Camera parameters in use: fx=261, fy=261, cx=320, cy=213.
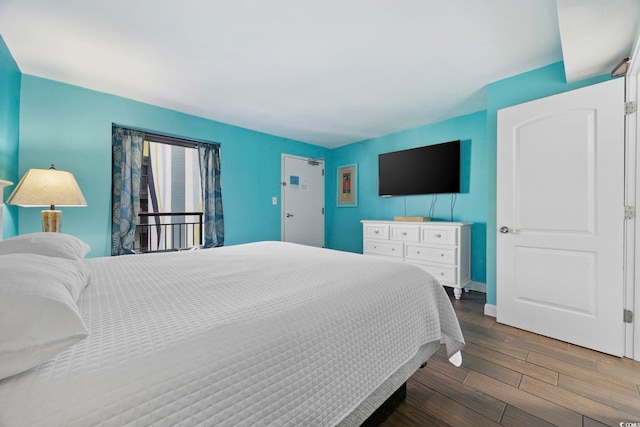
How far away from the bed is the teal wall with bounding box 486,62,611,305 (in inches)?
61.7

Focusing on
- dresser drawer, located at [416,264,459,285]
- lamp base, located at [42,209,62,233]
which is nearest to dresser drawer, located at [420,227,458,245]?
dresser drawer, located at [416,264,459,285]

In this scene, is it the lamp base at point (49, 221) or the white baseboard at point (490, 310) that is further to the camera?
the white baseboard at point (490, 310)

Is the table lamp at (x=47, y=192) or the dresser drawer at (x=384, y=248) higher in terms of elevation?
the table lamp at (x=47, y=192)

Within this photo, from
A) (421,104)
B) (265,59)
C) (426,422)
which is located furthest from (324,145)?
(426,422)

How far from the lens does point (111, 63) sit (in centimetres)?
217

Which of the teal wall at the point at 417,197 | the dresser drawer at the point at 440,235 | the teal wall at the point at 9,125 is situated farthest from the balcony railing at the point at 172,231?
the dresser drawer at the point at 440,235

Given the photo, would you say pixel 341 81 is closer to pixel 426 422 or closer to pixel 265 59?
pixel 265 59

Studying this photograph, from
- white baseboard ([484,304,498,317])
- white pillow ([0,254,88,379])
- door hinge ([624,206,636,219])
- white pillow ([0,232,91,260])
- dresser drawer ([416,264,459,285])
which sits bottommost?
white baseboard ([484,304,498,317])

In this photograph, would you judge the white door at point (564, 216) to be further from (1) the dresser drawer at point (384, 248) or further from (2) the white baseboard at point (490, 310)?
(1) the dresser drawer at point (384, 248)

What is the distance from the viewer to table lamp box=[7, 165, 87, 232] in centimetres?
195

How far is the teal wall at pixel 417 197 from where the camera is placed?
3.27 meters

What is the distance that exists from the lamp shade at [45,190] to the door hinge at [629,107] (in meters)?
4.10

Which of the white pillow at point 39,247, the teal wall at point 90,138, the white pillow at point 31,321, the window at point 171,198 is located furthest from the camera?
the window at point 171,198

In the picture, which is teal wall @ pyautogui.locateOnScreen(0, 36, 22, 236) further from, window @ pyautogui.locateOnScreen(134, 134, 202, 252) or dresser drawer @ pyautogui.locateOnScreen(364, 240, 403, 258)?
dresser drawer @ pyautogui.locateOnScreen(364, 240, 403, 258)
